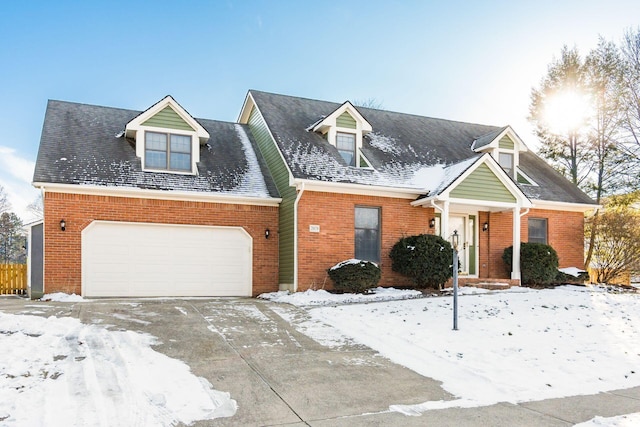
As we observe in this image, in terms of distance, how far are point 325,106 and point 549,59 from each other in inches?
526

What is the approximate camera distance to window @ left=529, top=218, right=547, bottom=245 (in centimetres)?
1839

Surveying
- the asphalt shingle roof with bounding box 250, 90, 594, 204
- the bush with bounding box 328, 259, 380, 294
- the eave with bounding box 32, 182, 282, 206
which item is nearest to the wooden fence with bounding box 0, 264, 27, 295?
the eave with bounding box 32, 182, 282, 206

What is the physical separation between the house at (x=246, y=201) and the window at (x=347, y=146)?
0.05m

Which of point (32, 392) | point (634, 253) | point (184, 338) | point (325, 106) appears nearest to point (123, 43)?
point (325, 106)

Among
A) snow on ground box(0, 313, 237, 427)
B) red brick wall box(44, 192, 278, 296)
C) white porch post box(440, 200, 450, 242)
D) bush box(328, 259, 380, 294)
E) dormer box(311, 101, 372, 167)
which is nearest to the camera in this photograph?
snow on ground box(0, 313, 237, 427)

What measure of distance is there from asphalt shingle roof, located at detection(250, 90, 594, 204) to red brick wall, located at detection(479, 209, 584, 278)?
725 millimetres

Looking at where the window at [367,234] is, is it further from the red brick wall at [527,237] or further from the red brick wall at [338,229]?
the red brick wall at [527,237]

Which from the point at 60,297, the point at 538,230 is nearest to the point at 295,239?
the point at 60,297

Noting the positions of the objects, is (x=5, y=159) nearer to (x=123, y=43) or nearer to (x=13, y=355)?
(x=123, y=43)

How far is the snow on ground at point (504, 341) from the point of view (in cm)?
654

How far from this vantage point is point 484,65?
14.9 meters

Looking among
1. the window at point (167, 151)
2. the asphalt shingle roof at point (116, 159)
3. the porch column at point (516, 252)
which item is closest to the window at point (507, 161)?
the porch column at point (516, 252)

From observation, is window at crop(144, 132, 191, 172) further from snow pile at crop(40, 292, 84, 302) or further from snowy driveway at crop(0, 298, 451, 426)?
snowy driveway at crop(0, 298, 451, 426)

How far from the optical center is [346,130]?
16.7 metres
